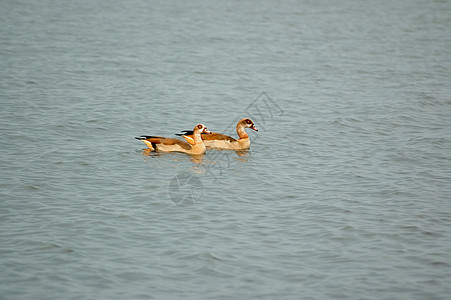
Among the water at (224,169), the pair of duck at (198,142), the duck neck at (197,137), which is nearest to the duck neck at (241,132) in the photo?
the pair of duck at (198,142)

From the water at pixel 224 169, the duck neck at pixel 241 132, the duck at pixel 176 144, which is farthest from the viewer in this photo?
the duck neck at pixel 241 132

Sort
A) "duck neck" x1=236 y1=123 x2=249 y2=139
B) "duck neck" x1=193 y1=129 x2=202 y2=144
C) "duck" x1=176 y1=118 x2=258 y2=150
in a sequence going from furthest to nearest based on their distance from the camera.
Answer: "duck neck" x1=236 y1=123 x2=249 y2=139 → "duck" x1=176 y1=118 x2=258 y2=150 → "duck neck" x1=193 y1=129 x2=202 y2=144

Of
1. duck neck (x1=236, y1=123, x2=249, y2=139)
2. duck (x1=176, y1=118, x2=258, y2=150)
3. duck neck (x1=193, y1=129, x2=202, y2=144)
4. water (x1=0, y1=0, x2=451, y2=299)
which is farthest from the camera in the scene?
duck neck (x1=236, y1=123, x2=249, y2=139)

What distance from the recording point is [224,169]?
17047mm

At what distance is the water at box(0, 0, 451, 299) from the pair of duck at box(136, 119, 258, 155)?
30cm

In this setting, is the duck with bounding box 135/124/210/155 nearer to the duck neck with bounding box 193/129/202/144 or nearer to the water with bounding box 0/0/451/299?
the duck neck with bounding box 193/129/202/144

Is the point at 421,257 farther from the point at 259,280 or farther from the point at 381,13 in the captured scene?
the point at 381,13

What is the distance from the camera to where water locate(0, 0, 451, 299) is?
11.0 m

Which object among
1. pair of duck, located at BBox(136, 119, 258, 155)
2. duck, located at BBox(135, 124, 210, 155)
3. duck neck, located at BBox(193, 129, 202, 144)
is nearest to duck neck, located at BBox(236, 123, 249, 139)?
pair of duck, located at BBox(136, 119, 258, 155)

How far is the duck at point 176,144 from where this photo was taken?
17.6 meters

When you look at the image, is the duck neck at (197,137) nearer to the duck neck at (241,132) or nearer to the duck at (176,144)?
the duck at (176,144)

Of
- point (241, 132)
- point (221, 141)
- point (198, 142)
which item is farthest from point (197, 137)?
point (241, 132)

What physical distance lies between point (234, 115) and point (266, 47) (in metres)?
13.3

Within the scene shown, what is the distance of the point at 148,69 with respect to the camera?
29.0 m
